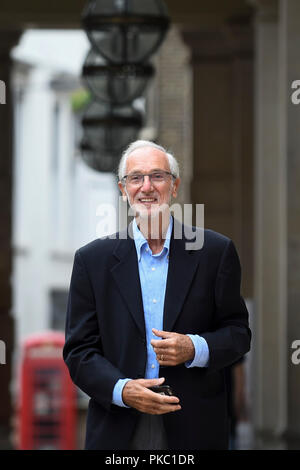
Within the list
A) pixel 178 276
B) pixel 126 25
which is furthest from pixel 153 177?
pixel 126 25

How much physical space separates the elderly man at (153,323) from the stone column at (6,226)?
994cm

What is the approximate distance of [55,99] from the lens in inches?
1585

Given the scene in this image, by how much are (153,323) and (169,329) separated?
0.24 ft

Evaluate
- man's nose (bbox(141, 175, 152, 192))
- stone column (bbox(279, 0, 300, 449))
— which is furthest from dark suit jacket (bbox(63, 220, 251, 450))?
stone column (bbox(279, 0, 300, 449))

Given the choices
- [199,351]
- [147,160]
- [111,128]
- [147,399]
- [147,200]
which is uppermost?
[111,128]

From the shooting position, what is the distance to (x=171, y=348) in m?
3.74

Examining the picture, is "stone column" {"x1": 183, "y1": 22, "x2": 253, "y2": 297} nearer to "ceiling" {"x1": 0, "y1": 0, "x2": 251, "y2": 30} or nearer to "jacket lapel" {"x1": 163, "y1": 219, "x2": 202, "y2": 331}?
"ceiling" {"x1": 0, "y1": 0, "x2": 251, "y2": 30}

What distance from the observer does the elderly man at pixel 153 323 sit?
3.87 m

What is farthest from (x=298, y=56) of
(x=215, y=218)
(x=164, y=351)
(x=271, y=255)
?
(x=215, y=218)

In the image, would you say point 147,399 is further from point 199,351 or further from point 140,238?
point 140,238

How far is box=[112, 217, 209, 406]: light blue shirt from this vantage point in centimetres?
382

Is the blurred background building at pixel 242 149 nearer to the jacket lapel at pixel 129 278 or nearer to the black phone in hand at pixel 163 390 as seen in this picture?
the jacket lapel at pixel 129 278

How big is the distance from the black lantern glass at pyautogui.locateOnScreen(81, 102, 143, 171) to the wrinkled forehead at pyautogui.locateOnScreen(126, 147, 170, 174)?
9405 millimetres
